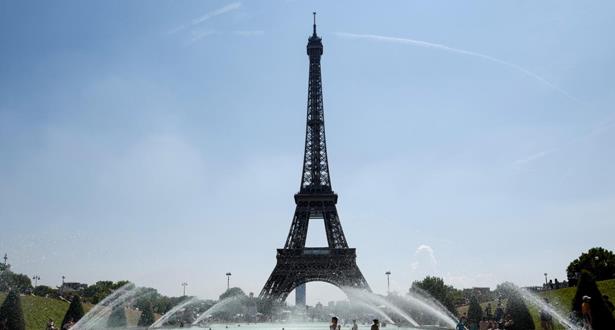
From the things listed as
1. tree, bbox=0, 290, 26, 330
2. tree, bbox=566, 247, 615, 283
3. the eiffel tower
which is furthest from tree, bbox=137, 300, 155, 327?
tree, bbox=566, 247, 615, 283

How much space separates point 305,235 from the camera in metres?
85.7

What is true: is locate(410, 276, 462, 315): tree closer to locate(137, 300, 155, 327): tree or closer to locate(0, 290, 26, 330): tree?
locate(137, 300, 155, 327): tree

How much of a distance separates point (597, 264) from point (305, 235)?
50.4 metres

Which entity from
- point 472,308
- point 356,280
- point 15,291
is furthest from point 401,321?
point 15,291

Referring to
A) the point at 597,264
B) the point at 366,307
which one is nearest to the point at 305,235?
the point at 366,307

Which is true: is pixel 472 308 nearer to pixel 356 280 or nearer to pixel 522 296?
pixel 522 296

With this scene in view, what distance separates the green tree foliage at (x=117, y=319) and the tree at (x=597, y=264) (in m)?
67.8

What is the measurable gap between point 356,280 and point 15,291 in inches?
2074

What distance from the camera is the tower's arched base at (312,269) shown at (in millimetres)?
80188

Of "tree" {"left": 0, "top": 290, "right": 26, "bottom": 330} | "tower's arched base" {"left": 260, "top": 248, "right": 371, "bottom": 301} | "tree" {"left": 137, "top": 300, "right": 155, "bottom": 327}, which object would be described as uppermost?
"tower's arched base" {"left": 260, "top": 248, "right": 371, "bottom": 301}

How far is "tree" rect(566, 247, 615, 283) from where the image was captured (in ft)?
275

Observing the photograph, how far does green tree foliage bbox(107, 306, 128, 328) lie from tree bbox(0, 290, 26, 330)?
1678cm

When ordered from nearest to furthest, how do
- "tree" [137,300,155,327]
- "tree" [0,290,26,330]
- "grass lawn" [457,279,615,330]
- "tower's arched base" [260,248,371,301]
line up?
"tree" [0,290,26,330]
"grass lawn" [457,279,615,330]
"tree" [137,300,155,327]
"tower's arched base" [260,248,371,301]

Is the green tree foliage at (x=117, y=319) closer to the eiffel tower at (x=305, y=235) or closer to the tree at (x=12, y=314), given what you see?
the tree at (x=12, y=314)
